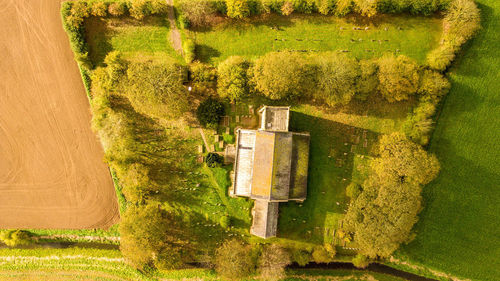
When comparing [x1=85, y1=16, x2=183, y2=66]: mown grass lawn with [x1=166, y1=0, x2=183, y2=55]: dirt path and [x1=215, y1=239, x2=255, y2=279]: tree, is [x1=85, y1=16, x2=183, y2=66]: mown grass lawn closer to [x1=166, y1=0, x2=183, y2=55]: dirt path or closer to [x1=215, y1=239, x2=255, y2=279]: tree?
[x1=166, y1=0, x2=183, y2=55]: dirt path

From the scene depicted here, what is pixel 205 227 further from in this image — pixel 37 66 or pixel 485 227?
pixel 485 227

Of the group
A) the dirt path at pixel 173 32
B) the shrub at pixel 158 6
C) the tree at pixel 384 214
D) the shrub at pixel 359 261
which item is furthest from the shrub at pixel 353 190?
the shrub at pixel 158 6

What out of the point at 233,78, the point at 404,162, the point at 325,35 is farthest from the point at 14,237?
the point at 404,162

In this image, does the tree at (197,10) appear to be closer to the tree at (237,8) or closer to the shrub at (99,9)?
the tree at (237,8)

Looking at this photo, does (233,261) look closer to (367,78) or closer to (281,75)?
(281,75)

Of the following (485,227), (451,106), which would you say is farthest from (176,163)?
(485,227)

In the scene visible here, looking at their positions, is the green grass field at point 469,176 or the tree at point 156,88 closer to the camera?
Result: the tree at point 156,88
